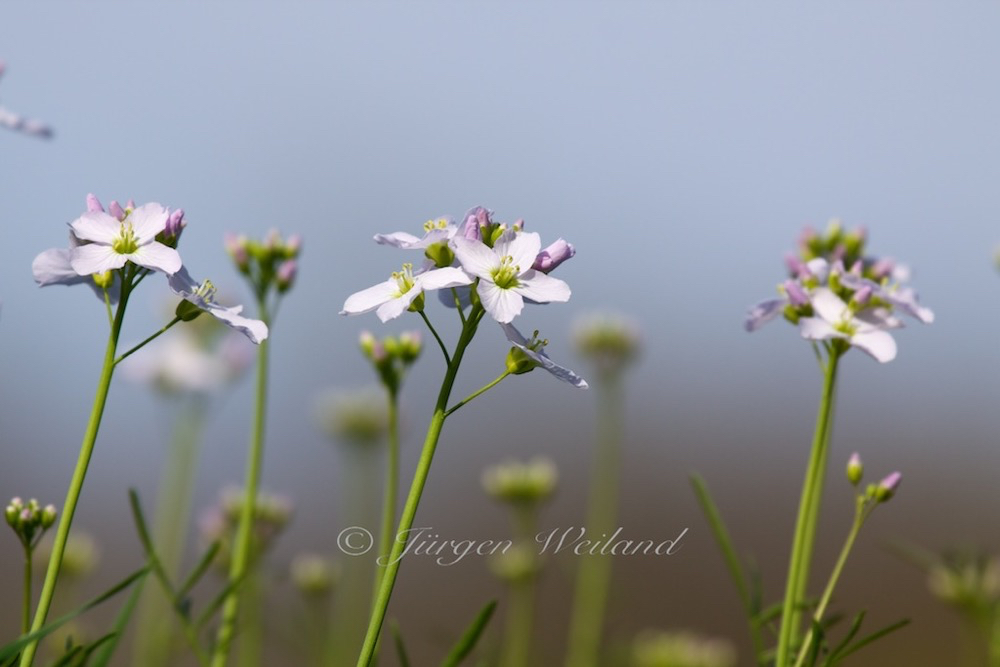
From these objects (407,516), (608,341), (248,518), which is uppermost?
(407,516)

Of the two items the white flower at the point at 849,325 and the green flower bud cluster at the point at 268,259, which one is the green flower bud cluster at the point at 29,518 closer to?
the green flower bud cluster at the point at 268,259

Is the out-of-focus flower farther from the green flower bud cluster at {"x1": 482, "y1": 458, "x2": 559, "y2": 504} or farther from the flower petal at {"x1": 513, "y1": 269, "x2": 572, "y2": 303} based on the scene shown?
the flower petal at {"x1": 513, "y1": 269, "x2": 572, "y2": 303}

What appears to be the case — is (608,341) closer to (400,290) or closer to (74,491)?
(400,290)

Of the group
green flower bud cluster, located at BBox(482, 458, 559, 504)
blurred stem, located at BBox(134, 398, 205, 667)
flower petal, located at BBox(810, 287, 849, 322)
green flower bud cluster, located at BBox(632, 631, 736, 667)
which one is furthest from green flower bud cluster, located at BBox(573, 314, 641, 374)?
flower petal, located at BBox(810, 287, 849, 322)

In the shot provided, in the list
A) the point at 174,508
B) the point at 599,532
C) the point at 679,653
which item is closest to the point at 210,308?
the point at 679,653

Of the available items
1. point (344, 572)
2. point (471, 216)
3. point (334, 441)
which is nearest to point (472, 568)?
point (334, 441)

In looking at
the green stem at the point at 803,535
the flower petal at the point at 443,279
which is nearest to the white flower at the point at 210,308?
the flower petal at the point at 443,279

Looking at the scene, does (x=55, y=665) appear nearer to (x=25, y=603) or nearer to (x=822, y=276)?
(x=25, y=603)
